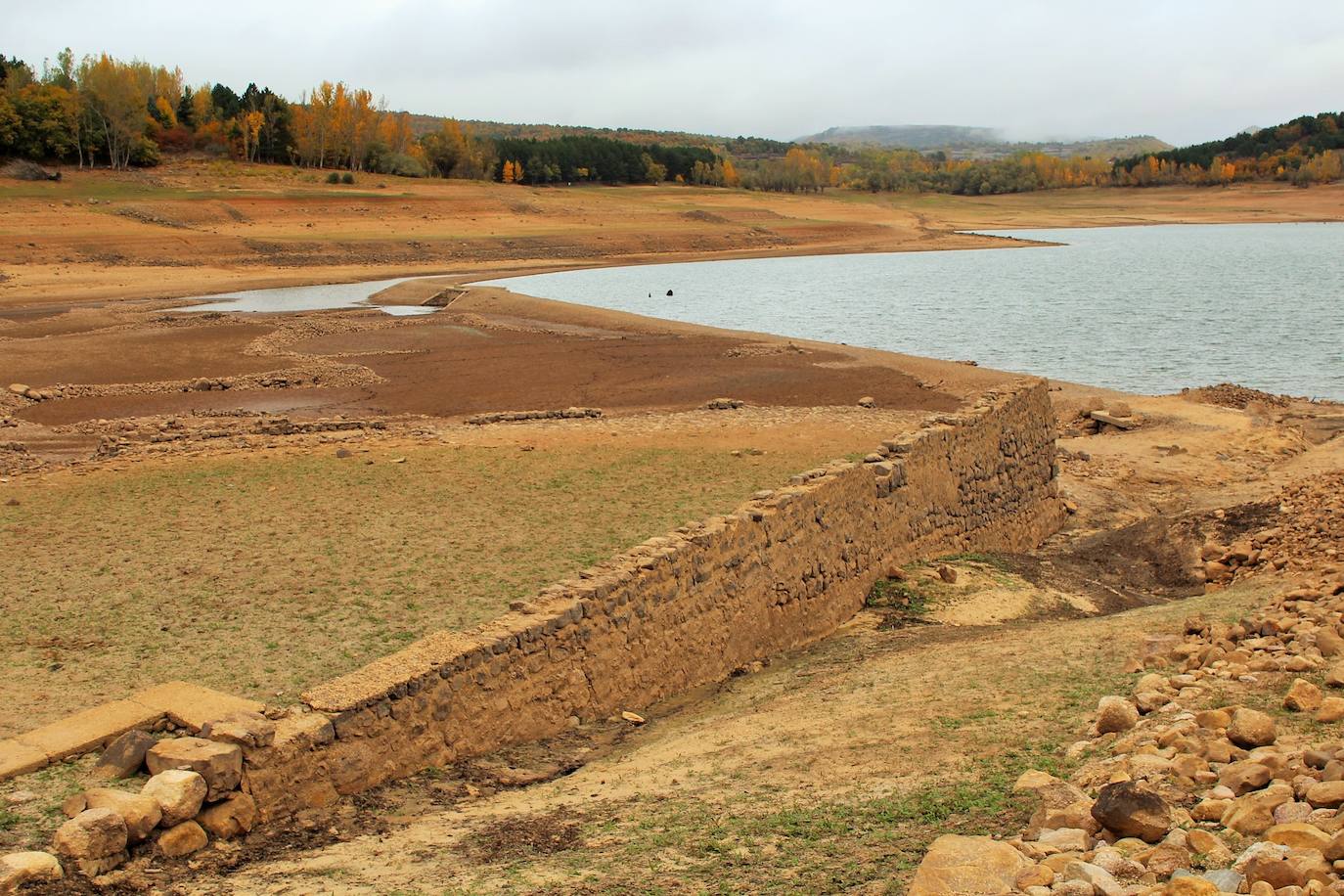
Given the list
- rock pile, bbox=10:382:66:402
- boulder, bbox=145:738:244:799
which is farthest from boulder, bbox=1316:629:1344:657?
rock pile, bbox=10:382:66:402

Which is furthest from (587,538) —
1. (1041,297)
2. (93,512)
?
(1041,297)

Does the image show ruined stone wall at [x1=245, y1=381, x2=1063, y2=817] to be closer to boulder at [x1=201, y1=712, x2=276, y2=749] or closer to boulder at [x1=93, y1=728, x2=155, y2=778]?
boulder at [x1=201, y1=712, x2=276, y2=749]

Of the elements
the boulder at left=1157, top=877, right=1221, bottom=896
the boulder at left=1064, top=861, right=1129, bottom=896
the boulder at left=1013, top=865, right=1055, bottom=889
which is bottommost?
the boulder at left=1013, top=865, right=1055, bottom=889

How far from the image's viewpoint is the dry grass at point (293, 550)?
29.5 feet

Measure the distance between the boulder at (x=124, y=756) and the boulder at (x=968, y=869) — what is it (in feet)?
14.2

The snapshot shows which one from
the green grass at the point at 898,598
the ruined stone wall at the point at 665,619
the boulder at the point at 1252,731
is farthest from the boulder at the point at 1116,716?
the green grass at the point at 898,598

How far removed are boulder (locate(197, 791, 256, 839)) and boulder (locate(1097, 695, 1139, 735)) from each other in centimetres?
453

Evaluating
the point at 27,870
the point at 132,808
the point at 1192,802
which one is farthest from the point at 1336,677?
the point at 27,870

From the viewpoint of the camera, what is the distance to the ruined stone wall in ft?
24.3

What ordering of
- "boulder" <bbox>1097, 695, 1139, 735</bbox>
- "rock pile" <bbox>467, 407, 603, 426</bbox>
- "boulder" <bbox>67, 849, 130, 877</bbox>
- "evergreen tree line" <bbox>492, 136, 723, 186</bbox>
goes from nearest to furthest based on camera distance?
1. "boulder" <bbox>67, 849, 130, 877</bbox>
2. "boulder" <bbox>1097, 695, 1139, 735</bbox>
3. "rock pile" <bbox>467, 407, 603, 426</bbox>
4. "evergreen tree line" <bbox>492, 136, 723, 186</bbox>

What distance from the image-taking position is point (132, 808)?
614cm

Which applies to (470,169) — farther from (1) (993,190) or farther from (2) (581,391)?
(2) (581,391)

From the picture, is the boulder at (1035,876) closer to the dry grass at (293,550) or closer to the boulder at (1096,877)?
the boulder at (1096,877)

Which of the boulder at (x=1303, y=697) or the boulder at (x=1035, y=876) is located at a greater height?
the boulder at (x=1303, y=697)
